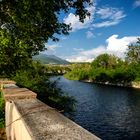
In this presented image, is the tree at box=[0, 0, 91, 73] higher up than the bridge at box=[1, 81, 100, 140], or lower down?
higher up

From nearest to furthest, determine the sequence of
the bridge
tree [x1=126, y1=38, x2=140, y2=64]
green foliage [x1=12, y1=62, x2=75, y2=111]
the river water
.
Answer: the bridge
green foliage [x1=12, y1=62, x2=75, y2=111]
the river water
tree [x1=126, y1=38, x2=140, y2=64]

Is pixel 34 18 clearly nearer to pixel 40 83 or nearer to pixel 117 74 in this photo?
pixel 40 83

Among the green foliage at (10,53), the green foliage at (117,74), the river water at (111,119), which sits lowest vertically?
the river water at (111,119)

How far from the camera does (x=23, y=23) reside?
13578mm

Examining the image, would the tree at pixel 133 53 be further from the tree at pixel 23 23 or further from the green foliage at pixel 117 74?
the tree at pixel 23 23

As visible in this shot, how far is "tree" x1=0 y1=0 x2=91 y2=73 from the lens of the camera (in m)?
12.7

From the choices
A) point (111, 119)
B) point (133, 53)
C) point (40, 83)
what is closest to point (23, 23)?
point (40, 83)

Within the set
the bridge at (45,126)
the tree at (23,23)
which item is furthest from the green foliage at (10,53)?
the bridge at (45,126)

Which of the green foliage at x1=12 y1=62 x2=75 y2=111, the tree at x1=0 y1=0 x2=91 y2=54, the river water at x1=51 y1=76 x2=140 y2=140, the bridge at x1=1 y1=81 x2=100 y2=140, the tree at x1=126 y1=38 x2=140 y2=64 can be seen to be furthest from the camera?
the tree at x1=126 y1=38 x2=140 y2=64

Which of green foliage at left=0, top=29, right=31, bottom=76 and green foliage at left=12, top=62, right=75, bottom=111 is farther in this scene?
green foliage at left=12, top=62, right=75, bottom=111

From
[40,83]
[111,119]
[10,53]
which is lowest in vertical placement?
[111,119]

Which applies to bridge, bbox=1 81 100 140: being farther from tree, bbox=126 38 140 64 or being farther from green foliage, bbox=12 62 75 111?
tree, bbox=126 38 140 64

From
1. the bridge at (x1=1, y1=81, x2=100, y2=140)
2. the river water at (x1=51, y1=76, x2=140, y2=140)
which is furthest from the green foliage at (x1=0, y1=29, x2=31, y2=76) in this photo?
the river water at (x1=51, y1=76, x2=140, y2=140)

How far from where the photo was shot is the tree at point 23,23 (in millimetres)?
12680
